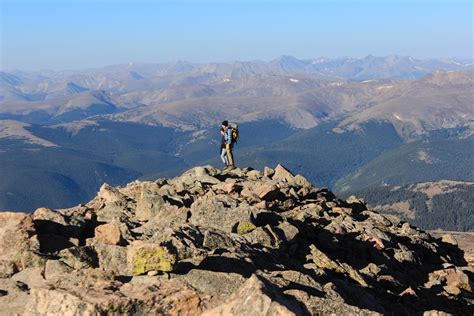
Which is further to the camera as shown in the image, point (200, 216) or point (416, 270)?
point (416, 270)

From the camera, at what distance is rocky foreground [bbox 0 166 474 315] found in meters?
16.1

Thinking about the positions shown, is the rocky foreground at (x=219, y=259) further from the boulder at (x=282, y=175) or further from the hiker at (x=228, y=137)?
the hiker at (x=228, y=137)

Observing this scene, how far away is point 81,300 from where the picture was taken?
1527 centimetres

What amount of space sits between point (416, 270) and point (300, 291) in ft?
64.3

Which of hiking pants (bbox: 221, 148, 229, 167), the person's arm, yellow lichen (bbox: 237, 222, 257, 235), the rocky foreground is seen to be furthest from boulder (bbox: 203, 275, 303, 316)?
hiking pants (bbox: 221, 148, 229, 167)

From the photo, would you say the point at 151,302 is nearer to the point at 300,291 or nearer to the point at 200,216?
the point at 300,291

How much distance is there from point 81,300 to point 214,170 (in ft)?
110

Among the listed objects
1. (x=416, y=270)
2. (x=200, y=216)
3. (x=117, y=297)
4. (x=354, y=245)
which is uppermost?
(x=117, y=297)

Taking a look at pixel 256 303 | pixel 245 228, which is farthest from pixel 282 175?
pixel 256 303

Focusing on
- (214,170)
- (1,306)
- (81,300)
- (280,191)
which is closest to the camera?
(81,300)

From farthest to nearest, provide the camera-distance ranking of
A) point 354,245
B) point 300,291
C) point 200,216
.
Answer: point 354,245 → point 200,216 → point 300,291

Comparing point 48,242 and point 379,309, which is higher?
point 48,242

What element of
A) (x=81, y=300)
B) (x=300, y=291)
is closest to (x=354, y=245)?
(x=300, y=291)

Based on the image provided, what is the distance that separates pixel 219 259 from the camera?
2114 centimetres
